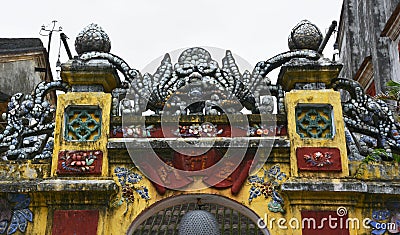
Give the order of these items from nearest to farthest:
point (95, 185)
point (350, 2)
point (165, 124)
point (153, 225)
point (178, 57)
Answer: point (95, 185) → point (165, 124) → point (178, 57) → point (153, 225) → point (350, 2)

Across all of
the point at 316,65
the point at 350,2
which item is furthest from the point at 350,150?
the point at 350,2

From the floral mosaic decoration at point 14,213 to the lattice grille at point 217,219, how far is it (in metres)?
3.97

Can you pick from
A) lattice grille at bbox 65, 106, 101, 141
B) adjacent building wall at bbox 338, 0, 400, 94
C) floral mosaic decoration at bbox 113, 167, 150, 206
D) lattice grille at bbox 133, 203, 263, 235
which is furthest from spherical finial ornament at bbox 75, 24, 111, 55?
adjacent building wall at bbox 338, 0, 400, 94

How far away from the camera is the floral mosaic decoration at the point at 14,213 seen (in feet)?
21.4

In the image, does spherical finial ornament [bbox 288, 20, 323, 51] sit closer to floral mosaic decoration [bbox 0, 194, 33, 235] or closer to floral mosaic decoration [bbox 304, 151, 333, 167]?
floral mosaic decoration [bbox 304, 151, 333, 167]

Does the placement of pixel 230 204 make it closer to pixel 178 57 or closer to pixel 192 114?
pixel 192 114

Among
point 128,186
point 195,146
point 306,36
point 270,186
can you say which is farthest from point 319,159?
point 128,186

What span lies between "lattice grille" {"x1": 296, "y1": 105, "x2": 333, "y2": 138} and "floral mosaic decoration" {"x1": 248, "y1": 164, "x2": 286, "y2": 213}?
581mm

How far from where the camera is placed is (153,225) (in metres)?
10.9

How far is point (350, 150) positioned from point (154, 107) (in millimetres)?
2562

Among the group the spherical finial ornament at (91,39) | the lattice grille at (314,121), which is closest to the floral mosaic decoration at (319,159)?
the lattice grille at (314,121)

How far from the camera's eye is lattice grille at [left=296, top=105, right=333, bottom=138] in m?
6.77

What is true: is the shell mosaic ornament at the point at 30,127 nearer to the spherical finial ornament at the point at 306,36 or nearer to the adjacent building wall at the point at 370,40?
the spherical finial ornament at the point at 306,36

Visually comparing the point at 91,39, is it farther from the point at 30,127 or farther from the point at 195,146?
the point at 195,146
